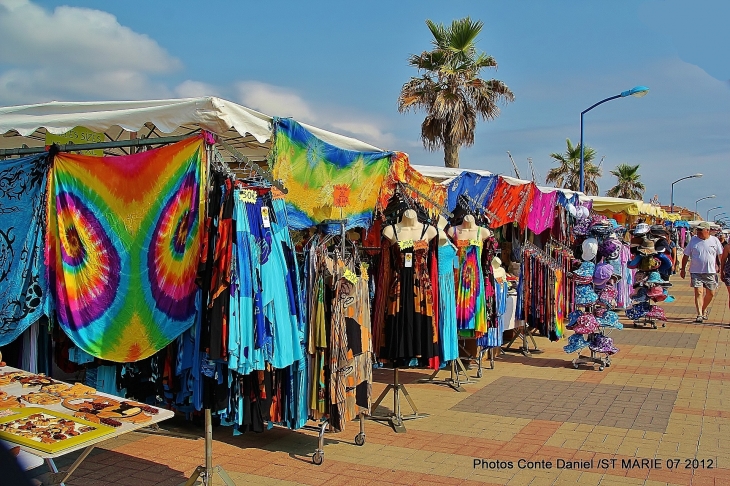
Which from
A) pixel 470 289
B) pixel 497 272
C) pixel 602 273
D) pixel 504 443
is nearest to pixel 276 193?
pixel 504 443

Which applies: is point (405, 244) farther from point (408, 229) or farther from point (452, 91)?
point (452, 91)

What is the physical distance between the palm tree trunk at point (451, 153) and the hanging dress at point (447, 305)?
13146mm

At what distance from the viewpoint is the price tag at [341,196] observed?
5398 millimetres

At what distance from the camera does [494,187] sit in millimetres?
8008

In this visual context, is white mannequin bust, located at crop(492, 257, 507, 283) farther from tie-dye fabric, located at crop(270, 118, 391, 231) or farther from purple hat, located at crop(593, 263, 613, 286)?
tie-dye fabric, located at crop(270, 118, 391, 231)

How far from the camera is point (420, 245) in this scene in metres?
5.98

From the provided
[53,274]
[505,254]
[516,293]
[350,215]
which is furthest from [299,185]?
[505,254]

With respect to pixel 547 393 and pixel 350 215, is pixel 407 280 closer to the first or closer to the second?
pixel 350 215

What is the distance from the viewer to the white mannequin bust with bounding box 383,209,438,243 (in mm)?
5984

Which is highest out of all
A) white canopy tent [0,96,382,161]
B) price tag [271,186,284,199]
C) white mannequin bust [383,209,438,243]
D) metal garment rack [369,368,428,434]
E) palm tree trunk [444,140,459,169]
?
palm tree trunk [444,140,459,169]

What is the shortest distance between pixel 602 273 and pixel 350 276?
480 centimetres

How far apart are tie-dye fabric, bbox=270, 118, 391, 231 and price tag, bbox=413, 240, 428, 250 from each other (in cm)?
50

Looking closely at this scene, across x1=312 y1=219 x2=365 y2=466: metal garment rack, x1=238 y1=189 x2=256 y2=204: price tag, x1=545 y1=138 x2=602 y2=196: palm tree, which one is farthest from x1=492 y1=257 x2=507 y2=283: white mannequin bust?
x1=545 y1=138 x2=602 y2=196: palm tree

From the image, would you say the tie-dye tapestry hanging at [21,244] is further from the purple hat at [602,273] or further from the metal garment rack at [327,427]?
the purple hat at [602,273]
